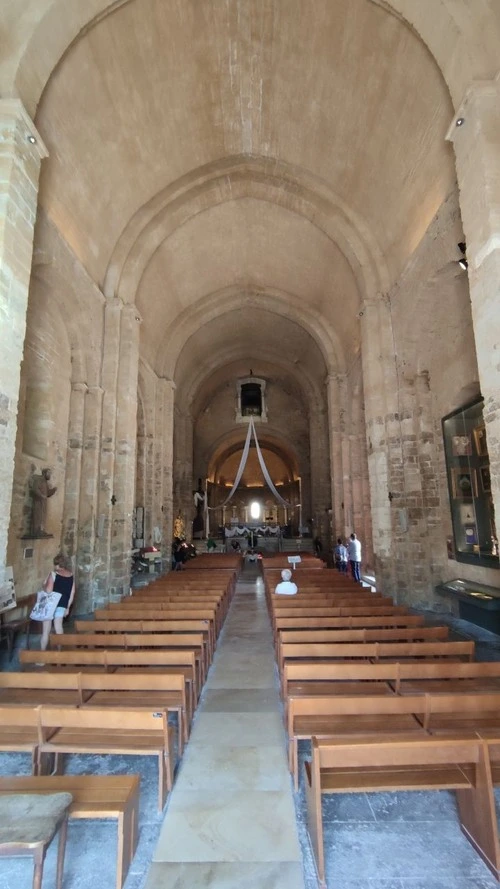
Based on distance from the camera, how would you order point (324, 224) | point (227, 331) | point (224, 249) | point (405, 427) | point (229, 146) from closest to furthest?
point (405, 427) → point (229, 146) → point (324, 224) → point (224, 249) → point (227, 331)

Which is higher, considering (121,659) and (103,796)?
(121,659)

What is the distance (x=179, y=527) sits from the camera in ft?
62.5

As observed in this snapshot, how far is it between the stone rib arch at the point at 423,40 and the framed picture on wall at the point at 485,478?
5.53 metres

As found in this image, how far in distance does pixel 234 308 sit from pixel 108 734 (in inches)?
640

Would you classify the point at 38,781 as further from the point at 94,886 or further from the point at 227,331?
the point at 227,331

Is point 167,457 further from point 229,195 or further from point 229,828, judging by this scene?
point 229,828

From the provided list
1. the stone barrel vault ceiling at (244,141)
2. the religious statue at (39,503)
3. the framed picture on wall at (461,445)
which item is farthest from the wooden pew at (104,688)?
the stone barrel vault ceiling at (244,141)

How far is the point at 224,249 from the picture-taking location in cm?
1454

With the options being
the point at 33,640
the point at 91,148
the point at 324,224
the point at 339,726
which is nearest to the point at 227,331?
the point at 324,224

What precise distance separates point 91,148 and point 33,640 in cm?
898

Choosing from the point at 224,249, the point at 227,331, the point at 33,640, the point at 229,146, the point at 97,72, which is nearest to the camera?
the point at 33,640

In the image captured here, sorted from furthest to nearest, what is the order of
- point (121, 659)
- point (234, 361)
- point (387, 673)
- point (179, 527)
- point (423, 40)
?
point (234, 361) < point (179, 527) < point (423, 40) < point (121, 659) < point (387, 673)

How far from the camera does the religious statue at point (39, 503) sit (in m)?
7.71

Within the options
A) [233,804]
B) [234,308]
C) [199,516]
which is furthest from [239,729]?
[199,516]
